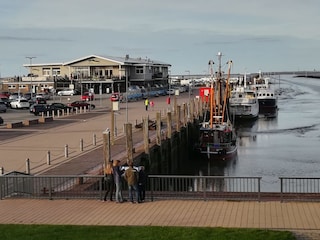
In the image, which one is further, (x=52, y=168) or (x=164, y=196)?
(x=52, y=168)

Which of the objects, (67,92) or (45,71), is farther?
(45,71)

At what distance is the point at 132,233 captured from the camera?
1539 centimetres

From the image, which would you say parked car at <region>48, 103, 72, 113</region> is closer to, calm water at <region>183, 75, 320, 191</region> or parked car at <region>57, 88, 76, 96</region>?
calm water at <region>183, 75, 320, 191</region>

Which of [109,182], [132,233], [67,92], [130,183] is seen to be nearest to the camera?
[132,233]

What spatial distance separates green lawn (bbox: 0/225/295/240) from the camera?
48.6 ft

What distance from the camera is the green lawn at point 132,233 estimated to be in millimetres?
14805

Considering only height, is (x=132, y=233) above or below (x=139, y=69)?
below

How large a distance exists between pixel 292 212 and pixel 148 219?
4.60m

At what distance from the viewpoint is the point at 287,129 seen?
75.0 meters

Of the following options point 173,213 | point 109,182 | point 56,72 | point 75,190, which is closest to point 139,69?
point 56,72

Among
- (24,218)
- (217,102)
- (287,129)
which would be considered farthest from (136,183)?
(287,129)

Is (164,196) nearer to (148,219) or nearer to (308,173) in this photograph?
(148,219)

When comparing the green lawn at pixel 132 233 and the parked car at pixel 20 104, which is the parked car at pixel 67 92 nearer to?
the parked car at pixel 20 104

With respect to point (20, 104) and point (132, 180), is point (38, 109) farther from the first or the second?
point (132, 180)
